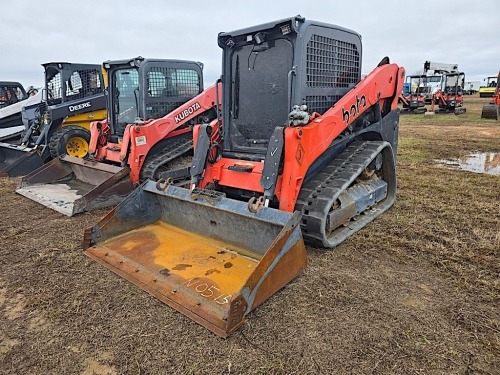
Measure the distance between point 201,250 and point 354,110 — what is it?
86.0 inches

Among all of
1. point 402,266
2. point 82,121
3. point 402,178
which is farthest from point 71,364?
point 82,121

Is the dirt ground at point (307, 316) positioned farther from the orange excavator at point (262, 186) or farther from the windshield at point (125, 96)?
the windshield at point (125, 96)

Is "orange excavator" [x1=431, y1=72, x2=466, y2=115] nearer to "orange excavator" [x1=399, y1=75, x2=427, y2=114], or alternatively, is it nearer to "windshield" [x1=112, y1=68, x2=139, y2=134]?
"orange excavator" [x1=399, y1=75, x2=427, y2=114]

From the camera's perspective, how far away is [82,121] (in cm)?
875

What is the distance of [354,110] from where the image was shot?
4109 millimetres

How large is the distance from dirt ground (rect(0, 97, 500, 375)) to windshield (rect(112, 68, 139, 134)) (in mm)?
2952

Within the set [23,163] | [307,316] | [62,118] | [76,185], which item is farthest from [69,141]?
[307,316]

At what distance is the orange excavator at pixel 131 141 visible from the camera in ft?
18.1

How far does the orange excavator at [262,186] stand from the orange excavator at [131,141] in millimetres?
1668

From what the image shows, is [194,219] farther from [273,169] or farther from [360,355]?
[360,355]

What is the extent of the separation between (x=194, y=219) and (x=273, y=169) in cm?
93

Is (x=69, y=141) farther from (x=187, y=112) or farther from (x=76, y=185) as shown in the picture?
(x=187, y=112)

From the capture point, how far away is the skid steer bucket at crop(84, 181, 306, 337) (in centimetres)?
260

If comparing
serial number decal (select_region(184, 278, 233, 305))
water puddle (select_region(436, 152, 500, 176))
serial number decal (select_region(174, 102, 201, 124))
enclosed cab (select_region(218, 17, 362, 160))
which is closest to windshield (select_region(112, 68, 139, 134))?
serial number decal (select_region(174, 102, 201, 124))
